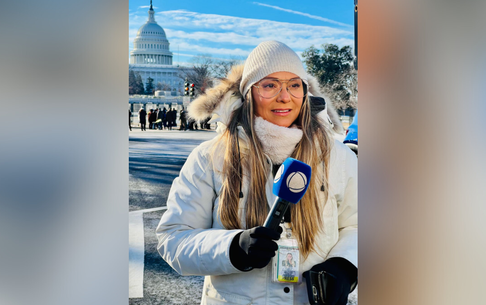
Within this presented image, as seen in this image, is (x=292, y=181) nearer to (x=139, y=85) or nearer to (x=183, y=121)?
(x=183, y=121)

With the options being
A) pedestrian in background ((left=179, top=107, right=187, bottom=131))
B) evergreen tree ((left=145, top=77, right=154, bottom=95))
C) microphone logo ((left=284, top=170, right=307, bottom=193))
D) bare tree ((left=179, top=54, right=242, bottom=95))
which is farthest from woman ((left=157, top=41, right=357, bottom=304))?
evergreen tree ((left=145, top=77, right=154, bottom=95))

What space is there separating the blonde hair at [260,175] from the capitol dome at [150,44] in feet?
1.76

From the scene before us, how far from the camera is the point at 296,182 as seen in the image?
146 centimetres

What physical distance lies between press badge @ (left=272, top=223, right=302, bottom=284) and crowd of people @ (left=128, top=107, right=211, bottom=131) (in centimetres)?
62

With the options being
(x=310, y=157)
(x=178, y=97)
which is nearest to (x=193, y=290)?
(x=178, y=97)

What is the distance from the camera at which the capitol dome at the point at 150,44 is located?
2088 mm

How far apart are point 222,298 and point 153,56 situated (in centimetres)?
137

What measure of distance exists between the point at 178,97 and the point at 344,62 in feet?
2.62

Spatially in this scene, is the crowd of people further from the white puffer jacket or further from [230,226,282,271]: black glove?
[230,226,282,271]: black glove

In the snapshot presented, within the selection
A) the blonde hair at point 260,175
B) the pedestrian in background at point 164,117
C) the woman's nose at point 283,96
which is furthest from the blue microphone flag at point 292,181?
the pedestrian in background at point 164,117

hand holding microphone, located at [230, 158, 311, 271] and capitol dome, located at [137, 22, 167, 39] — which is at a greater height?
capitol dome, located at [137, 22, 167, 39]

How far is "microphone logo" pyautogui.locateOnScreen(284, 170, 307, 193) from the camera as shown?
1.45 meters

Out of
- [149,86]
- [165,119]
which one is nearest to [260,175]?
[149,86]
